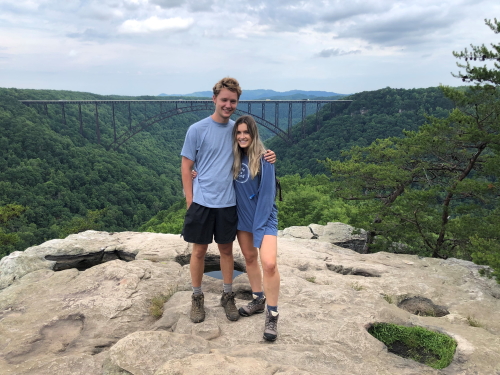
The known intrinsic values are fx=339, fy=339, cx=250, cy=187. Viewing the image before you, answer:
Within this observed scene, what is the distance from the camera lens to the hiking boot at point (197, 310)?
3111mm

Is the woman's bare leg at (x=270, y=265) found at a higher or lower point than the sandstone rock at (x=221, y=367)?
higher

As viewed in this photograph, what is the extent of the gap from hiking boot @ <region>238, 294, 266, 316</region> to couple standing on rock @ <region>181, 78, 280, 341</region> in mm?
369

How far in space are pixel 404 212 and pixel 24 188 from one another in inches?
1430

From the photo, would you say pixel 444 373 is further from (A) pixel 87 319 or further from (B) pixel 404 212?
(B) pixel 404 212

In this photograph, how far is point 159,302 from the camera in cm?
378

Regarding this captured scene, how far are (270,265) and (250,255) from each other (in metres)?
0.34

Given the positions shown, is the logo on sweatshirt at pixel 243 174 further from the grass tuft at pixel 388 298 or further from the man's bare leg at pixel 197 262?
the grass tuft at pixel 388 298

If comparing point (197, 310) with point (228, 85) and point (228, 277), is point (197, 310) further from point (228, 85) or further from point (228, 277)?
point (228, 85)

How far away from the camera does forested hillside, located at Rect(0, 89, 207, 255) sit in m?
31.2

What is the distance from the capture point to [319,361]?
257cm

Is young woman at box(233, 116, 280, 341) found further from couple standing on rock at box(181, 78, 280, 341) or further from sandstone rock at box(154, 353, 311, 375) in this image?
sandstone rock at box(154, 353, 311, 375)

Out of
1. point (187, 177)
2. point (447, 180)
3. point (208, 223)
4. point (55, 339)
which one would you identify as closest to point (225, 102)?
point (187, 177)

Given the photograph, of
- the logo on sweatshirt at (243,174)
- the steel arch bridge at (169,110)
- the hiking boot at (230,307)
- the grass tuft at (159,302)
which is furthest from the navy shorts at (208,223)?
the steel arch bridge at (169,110)

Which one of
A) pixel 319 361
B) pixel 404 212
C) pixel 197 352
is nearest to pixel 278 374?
pixel 319 361
